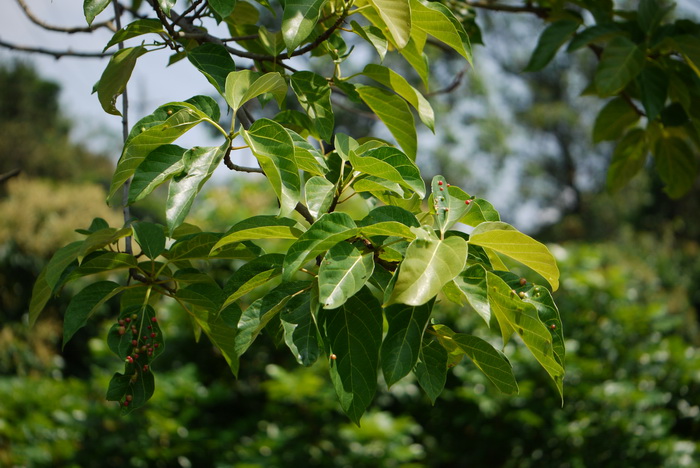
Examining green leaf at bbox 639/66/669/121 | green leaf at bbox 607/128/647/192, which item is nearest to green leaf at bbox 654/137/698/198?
green leaf at bbox 607/128/647/192

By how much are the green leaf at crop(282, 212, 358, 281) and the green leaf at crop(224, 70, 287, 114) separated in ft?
0.74

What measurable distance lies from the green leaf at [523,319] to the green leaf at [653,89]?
3.43 feet

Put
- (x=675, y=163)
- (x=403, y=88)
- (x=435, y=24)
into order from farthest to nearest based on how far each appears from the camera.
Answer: (x=675, y=163) < (x=403, y=88) < (x=435, y=24)

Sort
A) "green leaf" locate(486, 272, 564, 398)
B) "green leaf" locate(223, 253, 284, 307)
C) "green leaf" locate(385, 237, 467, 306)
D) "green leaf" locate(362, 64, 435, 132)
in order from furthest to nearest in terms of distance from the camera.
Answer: "green leaf" locate(362, 64, 435, 132)
"green leaf" locate(223, 253, 284, 307)
"green leaf" locate(486, 272, 564, 398)
"green leaf" locate(385, 237, 467, 306)

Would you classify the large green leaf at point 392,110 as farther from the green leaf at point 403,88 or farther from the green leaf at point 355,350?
the green leaf at point 355,350

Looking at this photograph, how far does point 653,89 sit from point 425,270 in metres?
1.24

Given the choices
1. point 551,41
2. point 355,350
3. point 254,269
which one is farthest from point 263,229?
point 551,41

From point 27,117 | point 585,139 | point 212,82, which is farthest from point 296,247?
point 585,139

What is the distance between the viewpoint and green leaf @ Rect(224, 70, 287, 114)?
0.97 metres

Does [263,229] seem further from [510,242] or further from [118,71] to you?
[118,71]

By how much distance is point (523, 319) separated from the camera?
0.90m

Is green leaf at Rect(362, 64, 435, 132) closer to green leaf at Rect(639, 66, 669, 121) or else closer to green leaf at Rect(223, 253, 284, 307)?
green leaf at Rect(223, 253, 284, 307)

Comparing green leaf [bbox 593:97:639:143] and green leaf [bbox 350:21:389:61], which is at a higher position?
green leaf [bbox 350:21:389:61]

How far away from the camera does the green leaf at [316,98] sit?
1232 millimetres
